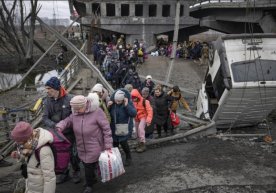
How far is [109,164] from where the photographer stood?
5.54m

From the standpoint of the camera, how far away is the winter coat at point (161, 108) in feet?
29.0

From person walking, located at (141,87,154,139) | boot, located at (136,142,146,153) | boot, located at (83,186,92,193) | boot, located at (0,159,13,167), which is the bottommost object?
boot, located at (0,159,13,167)

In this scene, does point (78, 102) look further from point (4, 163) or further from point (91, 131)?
point (4, 163)

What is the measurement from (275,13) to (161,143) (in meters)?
17.8

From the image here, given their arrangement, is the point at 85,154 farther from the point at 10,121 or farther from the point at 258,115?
the point at 258,115

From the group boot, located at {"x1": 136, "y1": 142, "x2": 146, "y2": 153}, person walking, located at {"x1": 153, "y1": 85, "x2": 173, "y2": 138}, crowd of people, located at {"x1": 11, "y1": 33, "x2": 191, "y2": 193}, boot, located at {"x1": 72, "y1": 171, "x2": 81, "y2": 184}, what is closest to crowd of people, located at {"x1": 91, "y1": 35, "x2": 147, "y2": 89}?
person walking, located at {"x1": 153, "y1": 85, "x2": 173, "y2": 138}

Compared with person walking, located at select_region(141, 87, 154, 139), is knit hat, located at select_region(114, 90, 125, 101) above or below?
above

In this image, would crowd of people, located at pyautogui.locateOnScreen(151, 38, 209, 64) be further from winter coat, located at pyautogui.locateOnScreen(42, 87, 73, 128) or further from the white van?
winter coat, located at pyautogui.locateOnScreen(42, 87, 73, 128)

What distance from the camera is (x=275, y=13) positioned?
75.8ft

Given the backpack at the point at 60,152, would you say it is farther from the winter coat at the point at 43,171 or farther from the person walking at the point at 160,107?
the person walking at the point at 160,107

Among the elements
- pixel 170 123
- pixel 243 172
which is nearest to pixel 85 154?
pixel 243 172

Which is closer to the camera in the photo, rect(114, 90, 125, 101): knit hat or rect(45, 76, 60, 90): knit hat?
rect(45, 76, 60, 90): knit hat

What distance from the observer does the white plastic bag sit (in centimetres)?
550

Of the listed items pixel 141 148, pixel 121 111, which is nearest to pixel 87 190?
pixel 121 111
